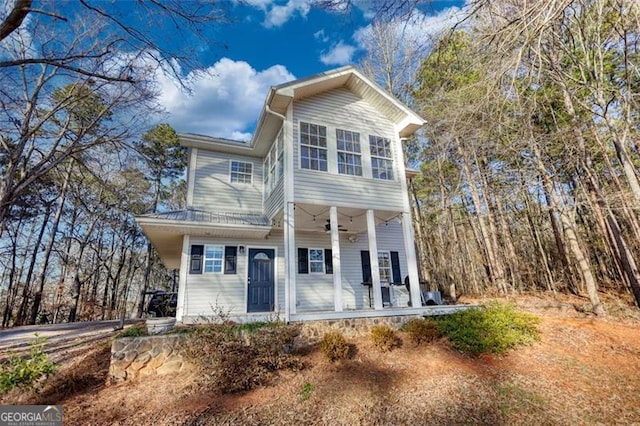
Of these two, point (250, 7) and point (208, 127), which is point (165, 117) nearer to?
point (208, 127)

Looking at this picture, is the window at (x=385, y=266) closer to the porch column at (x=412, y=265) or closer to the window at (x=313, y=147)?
the porch column at (x=412, y=265)

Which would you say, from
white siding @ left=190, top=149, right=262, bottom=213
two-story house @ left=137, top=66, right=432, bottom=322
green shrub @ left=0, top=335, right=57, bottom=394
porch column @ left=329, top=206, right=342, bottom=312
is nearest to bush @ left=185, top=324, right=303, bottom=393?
two-story house @ left=137, top=66, right=432, bottom=322

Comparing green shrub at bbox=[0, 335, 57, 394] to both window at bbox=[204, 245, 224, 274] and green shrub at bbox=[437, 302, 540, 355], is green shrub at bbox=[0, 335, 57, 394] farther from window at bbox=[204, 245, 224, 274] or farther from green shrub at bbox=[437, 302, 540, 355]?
green shrub at bbox=[437, 302, 540, 355]

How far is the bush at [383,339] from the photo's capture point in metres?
5.97

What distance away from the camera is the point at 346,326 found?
666cm

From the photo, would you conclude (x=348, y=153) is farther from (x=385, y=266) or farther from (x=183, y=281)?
(x=183, y=281)

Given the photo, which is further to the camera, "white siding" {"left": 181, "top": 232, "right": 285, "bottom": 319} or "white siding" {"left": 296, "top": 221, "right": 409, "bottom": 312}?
"white siding" {"left": 296, "top": 221, "right": 409, "bottom": 312}

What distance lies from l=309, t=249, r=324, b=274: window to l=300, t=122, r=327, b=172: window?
3.22 meters

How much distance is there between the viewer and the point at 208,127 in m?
10.5

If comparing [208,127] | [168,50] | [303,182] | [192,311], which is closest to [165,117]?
[208,127]

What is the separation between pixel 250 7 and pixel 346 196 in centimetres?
477

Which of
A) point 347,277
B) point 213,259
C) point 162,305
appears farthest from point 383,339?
point 162,305

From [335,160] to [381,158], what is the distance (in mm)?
1641
